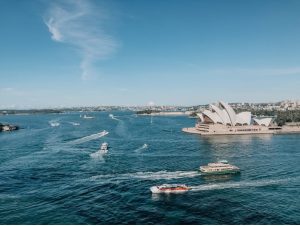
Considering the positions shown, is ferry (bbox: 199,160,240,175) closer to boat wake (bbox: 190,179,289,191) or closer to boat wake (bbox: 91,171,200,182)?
boat wake (bbox: 91,171,200,182)

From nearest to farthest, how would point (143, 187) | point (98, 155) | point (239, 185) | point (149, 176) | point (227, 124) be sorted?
point (143, 187) → point (239, 185) → point (149, 176) → point (98, 155) → point (227, 124)

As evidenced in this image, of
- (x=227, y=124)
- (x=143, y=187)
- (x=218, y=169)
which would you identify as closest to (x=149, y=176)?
(x=143, y=187)

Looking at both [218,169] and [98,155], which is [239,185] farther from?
[98,155]

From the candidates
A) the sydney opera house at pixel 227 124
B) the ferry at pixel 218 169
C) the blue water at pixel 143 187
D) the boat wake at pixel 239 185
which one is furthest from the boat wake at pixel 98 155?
the sydney opera house at pixel 227 124

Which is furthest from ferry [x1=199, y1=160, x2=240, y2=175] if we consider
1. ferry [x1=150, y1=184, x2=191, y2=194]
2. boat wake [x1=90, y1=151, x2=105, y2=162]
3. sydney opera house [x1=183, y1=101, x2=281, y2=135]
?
sydney opera house [x1=183, y1=101, x2=281, y2=135]

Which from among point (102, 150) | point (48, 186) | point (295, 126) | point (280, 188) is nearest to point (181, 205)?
point (280, 188)
